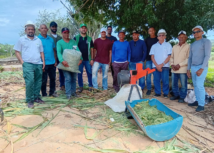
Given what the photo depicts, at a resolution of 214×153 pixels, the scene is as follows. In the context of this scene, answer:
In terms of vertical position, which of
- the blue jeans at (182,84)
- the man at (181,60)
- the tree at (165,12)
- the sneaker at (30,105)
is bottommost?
the sneaker at (30,105)

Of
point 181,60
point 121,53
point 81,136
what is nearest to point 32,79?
point 81,136

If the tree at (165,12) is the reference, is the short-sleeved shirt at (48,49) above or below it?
below

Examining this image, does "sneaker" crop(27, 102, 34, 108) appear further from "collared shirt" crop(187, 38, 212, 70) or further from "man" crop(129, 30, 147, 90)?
"collared shirt" crop(187, 38, 212, 70)

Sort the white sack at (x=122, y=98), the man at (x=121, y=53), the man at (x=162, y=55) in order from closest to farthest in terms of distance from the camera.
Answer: the white sack at (x=122, y=98) < the man at (x=162, y=55) < the man at (x=121, y=53)

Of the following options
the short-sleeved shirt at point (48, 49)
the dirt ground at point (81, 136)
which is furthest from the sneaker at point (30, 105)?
the short-sleeved shirt at point (48, 49)

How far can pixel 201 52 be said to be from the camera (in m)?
3.66

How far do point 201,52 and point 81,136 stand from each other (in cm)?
320

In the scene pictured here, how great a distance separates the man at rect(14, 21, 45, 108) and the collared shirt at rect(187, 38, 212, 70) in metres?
3.64

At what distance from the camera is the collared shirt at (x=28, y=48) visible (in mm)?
3447

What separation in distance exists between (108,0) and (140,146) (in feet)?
14.2

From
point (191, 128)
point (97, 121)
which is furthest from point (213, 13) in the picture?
point (97, 121)

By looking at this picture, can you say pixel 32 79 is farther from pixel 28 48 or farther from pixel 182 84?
pixel 182 84

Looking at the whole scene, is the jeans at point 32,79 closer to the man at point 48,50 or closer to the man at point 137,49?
the man at point 48,50

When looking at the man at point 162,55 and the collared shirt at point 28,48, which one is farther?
the man at point 162,55
